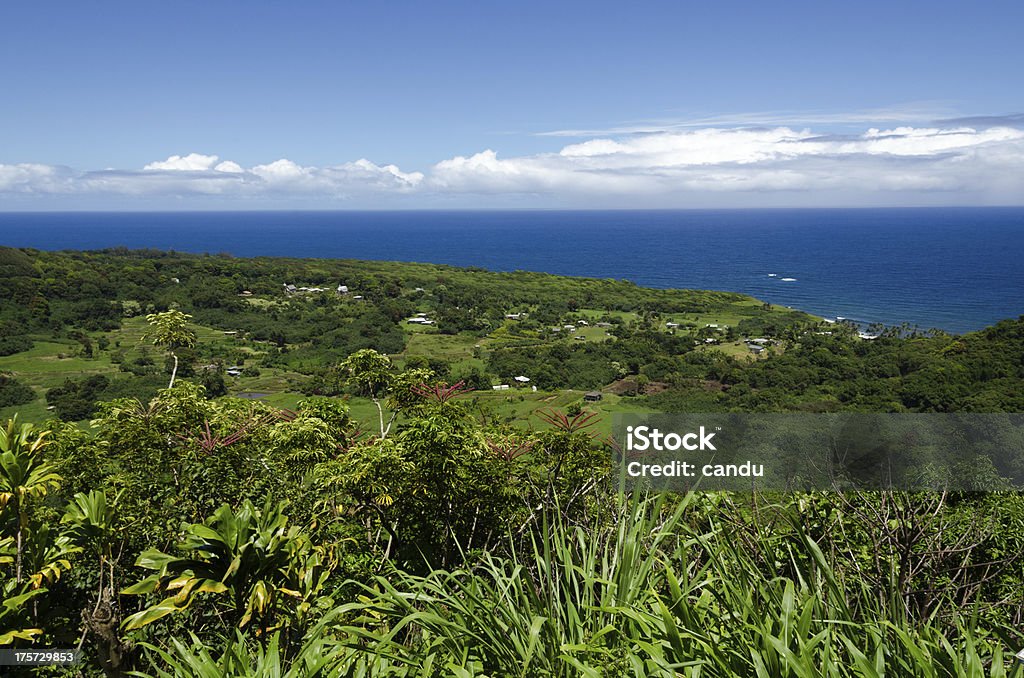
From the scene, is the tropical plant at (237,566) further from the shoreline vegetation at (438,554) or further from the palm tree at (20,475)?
the palm tree at (20,475)

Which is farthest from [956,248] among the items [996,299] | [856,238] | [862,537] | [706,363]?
[862,537]

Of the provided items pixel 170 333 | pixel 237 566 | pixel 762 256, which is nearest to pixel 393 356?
pixel 170 333

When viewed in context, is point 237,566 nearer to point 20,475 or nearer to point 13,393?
point 20,475

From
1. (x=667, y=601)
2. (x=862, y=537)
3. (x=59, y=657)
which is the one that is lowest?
(x=59, y=657)

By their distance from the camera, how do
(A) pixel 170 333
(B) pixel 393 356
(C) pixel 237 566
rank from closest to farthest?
(C) pixel 237 566, (A) pixel 170 333, (B) pixel 393 356

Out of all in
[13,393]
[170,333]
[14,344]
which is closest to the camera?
[170,333]

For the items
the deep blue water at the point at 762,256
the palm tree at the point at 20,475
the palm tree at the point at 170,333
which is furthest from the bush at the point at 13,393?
the deep blue water at the point at 762,256

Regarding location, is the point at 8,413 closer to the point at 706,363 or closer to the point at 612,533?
the point at 612,533

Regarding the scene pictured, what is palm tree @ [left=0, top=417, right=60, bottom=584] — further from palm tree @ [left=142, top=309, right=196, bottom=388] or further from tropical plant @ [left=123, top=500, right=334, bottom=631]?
palm tree @ [left=142, top=309, right=196, bottom=388]
